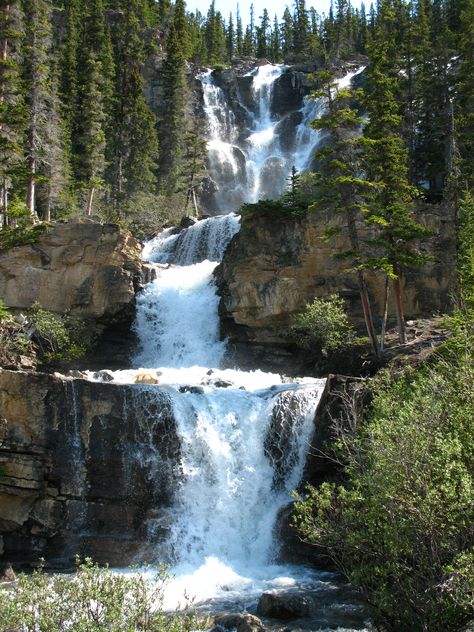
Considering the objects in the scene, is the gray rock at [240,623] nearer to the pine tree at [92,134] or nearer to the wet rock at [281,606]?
the wet rock at [281,606]

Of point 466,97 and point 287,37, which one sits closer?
point 466,97

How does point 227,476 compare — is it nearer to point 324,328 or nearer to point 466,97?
point 324,328

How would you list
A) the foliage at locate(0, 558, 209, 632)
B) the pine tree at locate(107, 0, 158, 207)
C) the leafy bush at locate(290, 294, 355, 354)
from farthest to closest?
the pine tree at locate(107, 0, 158, 207)
the leafy bush at locate(290, 294, 355, 354)
the foliage at locate(0, 558, 209, 632)

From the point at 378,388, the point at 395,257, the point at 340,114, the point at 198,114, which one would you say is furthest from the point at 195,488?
the point at 198,114

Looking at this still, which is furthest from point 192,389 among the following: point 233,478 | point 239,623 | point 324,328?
point 239,623

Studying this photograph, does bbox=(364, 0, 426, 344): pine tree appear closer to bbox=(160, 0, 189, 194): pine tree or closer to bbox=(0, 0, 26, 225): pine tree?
bbox=(0, 0, 26, 225): pine tree

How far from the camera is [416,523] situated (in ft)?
26.9

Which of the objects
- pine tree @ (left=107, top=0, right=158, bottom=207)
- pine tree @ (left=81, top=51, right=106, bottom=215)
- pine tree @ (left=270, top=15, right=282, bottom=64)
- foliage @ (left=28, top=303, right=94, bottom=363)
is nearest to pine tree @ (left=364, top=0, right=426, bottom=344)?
foliage @ (left=28, top=303, right=94, bottom=363)

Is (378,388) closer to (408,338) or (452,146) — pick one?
(408,338)

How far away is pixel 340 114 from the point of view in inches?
834

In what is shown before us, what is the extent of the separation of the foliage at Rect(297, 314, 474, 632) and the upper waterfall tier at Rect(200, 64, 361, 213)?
39.1 meters

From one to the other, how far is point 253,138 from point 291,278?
2955cm

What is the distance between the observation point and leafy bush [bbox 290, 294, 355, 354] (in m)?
24.4

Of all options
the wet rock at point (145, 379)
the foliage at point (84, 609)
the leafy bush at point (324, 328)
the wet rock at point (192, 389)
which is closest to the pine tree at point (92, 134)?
the leafy bush at point (324, 328)
